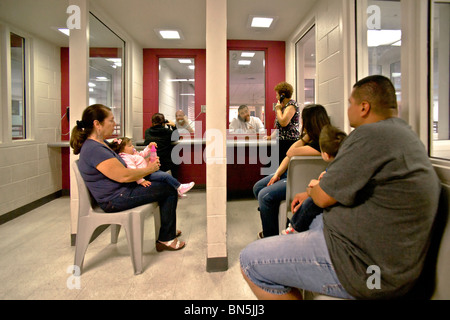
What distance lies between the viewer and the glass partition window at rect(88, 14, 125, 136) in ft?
13.4

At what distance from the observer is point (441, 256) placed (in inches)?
36.6

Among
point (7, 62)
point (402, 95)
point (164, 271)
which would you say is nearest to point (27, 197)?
point (7, 62)

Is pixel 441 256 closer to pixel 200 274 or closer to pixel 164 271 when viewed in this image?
pixel 200 274

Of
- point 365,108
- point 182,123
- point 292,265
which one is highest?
point 182,123

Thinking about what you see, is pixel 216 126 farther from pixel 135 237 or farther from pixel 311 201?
pixel 135 237

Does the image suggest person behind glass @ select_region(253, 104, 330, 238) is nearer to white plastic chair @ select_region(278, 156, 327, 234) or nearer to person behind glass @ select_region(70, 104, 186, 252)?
white plastic chair @ select_region(278, 156, 327, 234)

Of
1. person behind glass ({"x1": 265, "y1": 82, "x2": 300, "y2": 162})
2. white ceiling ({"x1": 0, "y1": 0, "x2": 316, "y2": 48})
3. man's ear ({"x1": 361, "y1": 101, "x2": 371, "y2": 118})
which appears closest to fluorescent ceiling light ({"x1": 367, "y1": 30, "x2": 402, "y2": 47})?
white ceiling ({"x1": 0, "y1": 0, "x2": 316, "y2": 48})

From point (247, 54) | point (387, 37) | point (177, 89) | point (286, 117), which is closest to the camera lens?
point (286, 117)

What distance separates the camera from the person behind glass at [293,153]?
78.0 inches

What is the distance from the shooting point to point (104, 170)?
6.39 ft

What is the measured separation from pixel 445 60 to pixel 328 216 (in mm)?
4060

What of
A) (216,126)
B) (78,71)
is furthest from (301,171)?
(78,71)

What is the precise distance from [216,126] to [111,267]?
1405mm

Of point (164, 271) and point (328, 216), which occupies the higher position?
point (328, 216)
